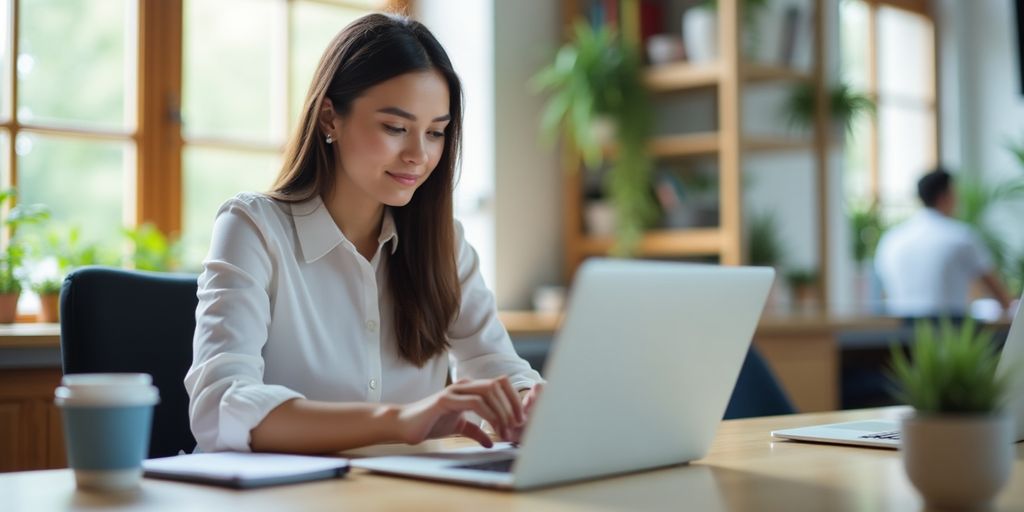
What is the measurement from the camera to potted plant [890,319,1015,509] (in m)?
0.90

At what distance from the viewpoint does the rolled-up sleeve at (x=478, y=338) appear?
171 cm

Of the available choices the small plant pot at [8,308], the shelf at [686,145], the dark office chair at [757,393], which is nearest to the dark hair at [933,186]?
the shelf at [686,145]

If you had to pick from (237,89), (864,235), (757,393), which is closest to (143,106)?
(237,89)

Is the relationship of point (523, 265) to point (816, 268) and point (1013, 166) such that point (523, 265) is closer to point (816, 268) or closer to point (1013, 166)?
point (816, 268)

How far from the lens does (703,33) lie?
4094 millimetres

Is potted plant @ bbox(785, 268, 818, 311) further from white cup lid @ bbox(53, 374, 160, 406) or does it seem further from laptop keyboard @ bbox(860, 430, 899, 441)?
white cup lid @ bbox(53, 374, 160, 406)

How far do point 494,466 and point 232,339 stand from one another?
0.42m

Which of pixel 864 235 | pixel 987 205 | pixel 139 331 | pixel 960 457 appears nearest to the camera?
pixel 960 457

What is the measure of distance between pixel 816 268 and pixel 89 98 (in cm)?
269

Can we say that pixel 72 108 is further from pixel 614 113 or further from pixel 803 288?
pixel 803 288

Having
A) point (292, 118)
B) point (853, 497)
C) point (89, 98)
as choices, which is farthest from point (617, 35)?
point (853, 497)

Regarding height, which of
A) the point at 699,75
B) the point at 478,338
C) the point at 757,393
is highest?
the point at 699,75

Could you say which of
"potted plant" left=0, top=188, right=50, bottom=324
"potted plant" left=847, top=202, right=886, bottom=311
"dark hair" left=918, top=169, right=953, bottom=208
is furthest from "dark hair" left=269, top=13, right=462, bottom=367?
"potted plant" left=847, top=202, right=886, bottom=311

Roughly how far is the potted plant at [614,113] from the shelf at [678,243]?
0.05 metres
